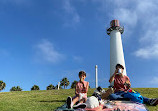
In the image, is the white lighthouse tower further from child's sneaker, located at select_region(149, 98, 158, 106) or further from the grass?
child's sneaker, located at select_region(149, 98, 158, 106)

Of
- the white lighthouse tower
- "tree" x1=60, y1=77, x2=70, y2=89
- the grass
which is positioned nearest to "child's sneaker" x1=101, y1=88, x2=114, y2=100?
the grass

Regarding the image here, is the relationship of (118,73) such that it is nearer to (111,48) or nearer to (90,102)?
(90,102)

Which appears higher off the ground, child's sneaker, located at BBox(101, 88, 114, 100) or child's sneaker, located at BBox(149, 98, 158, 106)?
child's sneaker, located at BBox(101, 88, 114, 100)

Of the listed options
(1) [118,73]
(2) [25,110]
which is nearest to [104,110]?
(1) [118,73]

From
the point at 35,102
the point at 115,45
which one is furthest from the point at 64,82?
Answer: the point at 35,102

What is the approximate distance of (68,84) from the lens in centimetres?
6147

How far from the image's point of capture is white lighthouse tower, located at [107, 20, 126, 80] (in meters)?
26.6

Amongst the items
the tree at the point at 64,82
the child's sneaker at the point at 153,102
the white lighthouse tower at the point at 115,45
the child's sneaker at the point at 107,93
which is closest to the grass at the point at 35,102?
the child's sneaker at the point at 153,102

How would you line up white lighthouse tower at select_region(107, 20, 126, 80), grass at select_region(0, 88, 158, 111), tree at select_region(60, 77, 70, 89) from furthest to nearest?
tree at select_region(60, 77, 70, 89) → white lighthouse tower at select_region(107, 20, 126, 80) → grass at select_region(0, 88, 158, 111)

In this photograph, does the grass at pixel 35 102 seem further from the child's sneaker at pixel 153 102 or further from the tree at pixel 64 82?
the tree at pixel 64 82

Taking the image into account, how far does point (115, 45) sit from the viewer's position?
28.1 m

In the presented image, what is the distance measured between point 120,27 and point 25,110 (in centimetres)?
2567

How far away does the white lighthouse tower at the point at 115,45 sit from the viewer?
87.1ft

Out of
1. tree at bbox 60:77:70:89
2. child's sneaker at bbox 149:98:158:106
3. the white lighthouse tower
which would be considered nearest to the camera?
child's sneaker at bbox 149:98:158:106
